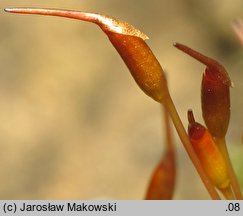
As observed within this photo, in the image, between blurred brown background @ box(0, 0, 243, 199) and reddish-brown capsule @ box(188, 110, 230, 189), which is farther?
blurred brown background @ box(0, 0, 243, 199)

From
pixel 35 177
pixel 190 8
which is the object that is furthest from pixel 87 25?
pixel 35 177

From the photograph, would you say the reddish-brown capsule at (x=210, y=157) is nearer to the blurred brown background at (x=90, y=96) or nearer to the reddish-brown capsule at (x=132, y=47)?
the reddish-brown capsule at (x=132, y=47)

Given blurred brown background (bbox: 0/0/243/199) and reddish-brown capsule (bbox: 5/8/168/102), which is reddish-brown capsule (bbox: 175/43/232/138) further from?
blurred brown background (bbox: 0/0/243/199)

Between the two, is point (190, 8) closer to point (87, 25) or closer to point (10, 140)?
point (87, 25)

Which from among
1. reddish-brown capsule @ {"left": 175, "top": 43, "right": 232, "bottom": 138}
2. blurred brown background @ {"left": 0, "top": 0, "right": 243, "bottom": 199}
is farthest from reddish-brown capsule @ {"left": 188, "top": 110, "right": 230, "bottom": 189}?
blurred brown background @ {"left": 0, "top": 0, "right": 243, "bottom": 199}

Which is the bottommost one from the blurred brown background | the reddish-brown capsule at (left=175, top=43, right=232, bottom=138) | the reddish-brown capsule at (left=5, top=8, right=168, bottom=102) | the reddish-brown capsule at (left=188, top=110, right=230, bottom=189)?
the reddish-brown capsule at (left=188, top=110, right=230, bottom=189)

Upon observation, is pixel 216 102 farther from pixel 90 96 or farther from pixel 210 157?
pixel 90 96

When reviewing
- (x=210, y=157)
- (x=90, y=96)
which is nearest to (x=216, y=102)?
(x=210, y=157)
